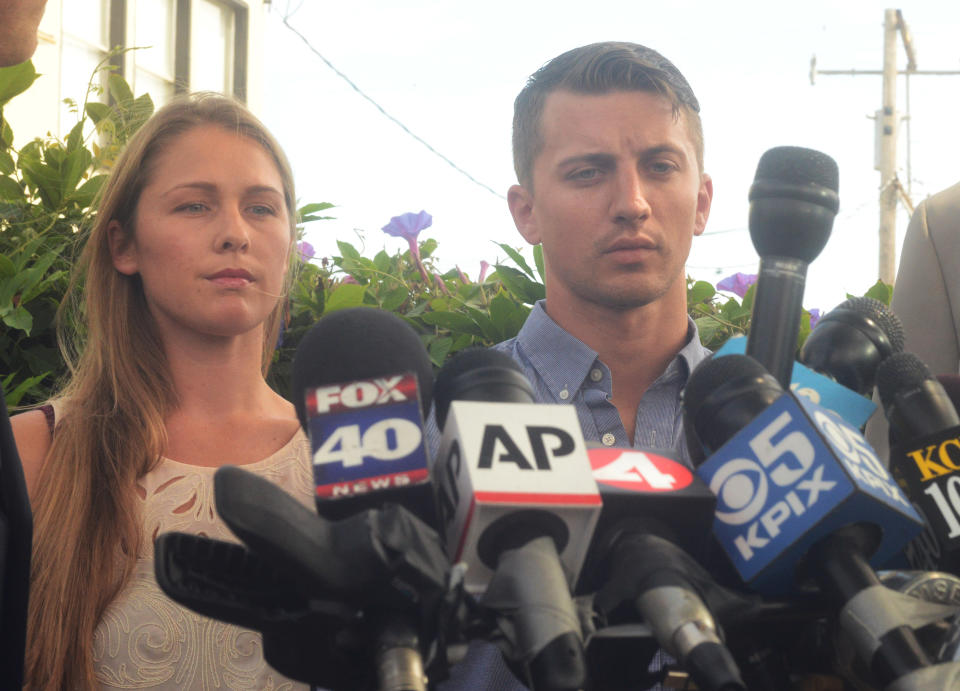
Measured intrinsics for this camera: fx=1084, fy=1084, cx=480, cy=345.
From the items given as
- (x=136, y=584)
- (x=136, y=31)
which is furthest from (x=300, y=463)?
(x=136, y=31)

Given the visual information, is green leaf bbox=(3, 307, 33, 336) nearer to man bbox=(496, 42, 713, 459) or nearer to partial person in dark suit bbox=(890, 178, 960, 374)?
man bbox=(496, 42, 713, 459)

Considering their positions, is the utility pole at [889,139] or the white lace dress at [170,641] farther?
the utility pole at [889,139]

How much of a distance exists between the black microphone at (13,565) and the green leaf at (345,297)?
1603 millimetres

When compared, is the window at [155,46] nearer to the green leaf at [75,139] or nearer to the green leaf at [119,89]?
the green leaf at [119,89]

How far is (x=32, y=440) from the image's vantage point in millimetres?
2408

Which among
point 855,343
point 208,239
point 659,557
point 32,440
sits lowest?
point 659,557

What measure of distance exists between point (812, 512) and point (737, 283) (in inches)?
95.5

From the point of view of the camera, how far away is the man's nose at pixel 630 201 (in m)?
2.43

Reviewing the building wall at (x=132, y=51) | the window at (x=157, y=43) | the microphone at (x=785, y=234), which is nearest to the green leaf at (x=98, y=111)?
the microphone at (x=785, y=234)

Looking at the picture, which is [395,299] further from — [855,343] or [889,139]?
[889,139]

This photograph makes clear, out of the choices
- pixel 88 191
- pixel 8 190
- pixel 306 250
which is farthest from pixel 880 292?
pixel 8 190

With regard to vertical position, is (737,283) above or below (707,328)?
above

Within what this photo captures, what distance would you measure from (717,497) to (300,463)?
1538 millimetres

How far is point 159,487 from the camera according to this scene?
2430mm
